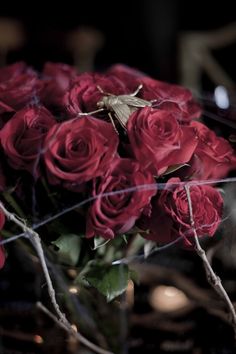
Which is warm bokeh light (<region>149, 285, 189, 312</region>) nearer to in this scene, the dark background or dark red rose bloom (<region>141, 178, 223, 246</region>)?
dark red rose bloom (<region>141, 178, 223, 246</region>)

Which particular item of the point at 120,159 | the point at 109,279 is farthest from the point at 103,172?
the point at 109,279

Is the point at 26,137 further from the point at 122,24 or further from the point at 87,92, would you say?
the point at 122,24

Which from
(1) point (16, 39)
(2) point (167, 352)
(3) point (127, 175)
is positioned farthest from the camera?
(1) point (16, 39)

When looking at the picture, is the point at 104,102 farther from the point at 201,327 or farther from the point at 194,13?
the point at 194,13

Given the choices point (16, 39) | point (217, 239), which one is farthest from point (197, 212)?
point (16, 39)

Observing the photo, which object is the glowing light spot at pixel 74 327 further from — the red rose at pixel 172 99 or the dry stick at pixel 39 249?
the red rose at pixel 172 99

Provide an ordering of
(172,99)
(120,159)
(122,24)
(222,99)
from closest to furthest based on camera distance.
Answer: (120,159) → (172,99) → (222,99) → (122,24)
